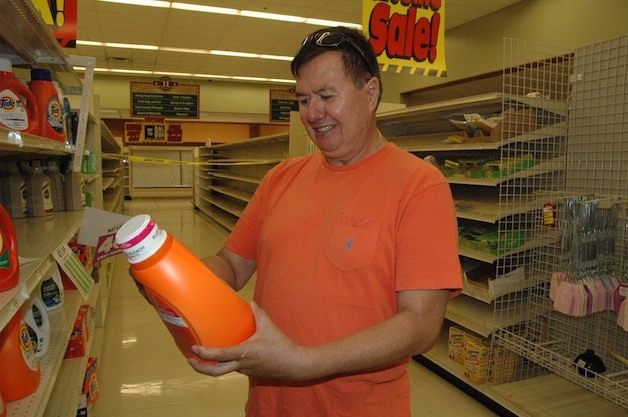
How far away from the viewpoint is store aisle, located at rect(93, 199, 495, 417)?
9.69ft

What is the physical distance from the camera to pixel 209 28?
336 inches

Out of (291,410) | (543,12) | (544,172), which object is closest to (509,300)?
(544,172)

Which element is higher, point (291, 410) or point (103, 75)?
point (103, 75)

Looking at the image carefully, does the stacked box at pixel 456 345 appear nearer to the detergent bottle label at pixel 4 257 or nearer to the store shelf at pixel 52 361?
the store shelf at pixel 52 361

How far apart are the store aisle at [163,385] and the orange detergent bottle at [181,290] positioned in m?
2.25

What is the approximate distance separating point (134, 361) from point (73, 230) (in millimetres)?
1900

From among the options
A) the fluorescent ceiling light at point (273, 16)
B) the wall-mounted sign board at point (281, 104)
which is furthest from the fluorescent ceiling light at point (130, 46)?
the wall-mounted sign board at point (281, 104)

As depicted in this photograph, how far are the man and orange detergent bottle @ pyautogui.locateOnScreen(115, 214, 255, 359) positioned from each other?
0.19 m

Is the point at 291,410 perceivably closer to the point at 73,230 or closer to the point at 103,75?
the point at 73,230

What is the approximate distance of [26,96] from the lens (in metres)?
1.77

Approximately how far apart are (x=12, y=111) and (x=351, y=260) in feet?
4.06

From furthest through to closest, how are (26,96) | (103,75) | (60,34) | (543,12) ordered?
(103,75), (543,12), (60,34), (26,96)

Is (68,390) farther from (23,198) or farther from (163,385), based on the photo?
(163,385)

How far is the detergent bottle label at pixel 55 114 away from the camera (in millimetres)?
1995
